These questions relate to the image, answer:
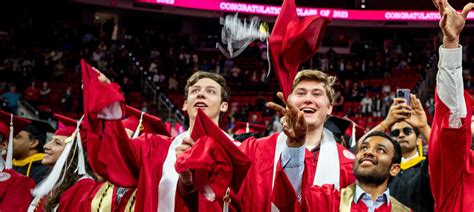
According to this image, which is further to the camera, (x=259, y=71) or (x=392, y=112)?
(x=259, y=71)

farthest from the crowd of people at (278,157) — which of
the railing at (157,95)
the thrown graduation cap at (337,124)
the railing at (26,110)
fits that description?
the railing at (157,95)

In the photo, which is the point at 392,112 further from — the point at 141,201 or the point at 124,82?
the point at 124,82

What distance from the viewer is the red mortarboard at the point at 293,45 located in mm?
2719

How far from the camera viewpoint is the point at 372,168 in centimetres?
320

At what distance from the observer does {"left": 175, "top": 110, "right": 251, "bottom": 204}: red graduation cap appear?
2.73 meters

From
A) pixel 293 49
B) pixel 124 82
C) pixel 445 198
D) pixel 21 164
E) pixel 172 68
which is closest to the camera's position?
pixel 293 49

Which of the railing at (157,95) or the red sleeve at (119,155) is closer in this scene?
the red sleeve at (119,155)

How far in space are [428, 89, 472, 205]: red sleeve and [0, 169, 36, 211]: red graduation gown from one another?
9.65ft

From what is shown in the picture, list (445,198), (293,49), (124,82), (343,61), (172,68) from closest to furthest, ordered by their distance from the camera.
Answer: (293,49) < (445,198) < (124,82) < (172,68) < (343,61)

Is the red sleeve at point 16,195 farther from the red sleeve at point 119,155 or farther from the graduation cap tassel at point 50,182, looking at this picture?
the red sleeve at point 119,155

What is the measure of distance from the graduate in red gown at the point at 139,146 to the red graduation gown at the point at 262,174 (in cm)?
31

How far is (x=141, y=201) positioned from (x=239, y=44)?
42.3 inches

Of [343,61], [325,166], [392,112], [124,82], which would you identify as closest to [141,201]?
[325,166]

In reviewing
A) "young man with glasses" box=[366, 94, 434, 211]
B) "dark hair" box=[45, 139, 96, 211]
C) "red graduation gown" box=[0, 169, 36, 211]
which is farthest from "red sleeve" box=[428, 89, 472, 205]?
"red graduation gown" box=[0, 169, 36, 211]
